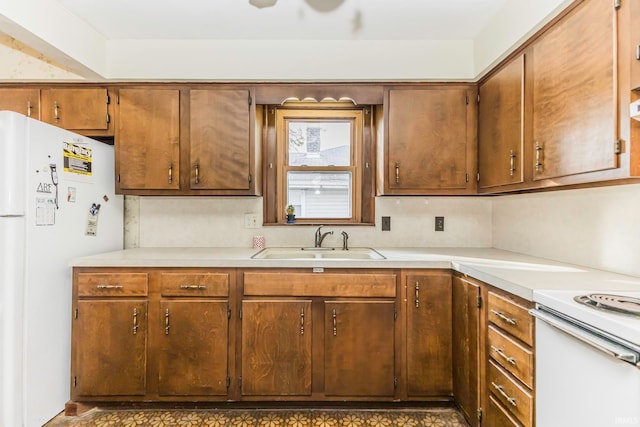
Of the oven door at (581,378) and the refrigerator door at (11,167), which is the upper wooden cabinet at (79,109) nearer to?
the refrigerator door at (11,167)

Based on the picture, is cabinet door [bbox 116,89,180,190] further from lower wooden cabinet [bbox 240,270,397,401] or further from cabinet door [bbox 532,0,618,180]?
cabinet door [bbox 532,0,618,180]

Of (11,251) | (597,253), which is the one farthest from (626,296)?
(11,251)

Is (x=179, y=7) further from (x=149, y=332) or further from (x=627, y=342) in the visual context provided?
(x=627, y=342)

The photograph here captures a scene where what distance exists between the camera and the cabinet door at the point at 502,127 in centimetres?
186

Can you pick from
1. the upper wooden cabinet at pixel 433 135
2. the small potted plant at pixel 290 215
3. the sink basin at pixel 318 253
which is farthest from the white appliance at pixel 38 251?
the upper wooden cabinet at pixel 433 135

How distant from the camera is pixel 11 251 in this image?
1.71 m

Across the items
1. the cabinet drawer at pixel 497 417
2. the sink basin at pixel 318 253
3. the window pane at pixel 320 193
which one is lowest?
the cabinet drawer at pixel 497 417

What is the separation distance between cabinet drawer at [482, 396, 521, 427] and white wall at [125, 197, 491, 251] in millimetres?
1253

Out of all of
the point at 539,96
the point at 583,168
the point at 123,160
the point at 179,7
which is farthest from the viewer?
the point at 123,160

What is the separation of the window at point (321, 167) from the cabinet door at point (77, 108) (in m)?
1.23

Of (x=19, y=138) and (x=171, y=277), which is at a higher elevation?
(x=19, y=138)

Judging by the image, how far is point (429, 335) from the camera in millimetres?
2018

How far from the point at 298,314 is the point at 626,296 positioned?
151 cm

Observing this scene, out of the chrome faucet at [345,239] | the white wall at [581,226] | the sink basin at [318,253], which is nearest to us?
the white wall at [581,226]
